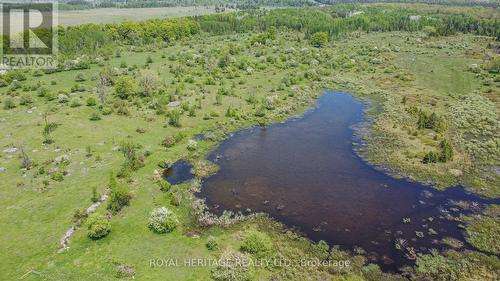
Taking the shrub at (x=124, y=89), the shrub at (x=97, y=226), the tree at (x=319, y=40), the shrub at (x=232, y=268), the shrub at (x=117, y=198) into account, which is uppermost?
the tree at (x=319, y=40)

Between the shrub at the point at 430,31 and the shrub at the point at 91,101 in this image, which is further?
the shrub at the point at 430,31

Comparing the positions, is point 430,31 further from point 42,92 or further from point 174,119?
point 42,92

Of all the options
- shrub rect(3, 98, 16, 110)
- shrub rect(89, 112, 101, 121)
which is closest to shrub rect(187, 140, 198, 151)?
shrub rect(89, 112, 101, 121)

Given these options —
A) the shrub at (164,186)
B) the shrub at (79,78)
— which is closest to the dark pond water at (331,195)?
the shrub at (164,186)

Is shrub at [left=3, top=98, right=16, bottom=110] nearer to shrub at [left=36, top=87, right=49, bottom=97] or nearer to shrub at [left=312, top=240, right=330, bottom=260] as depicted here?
shrub at [left=36, top=87, right=49, bottom=97]

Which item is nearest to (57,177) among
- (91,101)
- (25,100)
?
(91,101)

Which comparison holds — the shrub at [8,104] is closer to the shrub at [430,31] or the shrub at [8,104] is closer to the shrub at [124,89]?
the shrub at [124,89]

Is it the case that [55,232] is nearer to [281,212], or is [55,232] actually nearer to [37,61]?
[281,212]
